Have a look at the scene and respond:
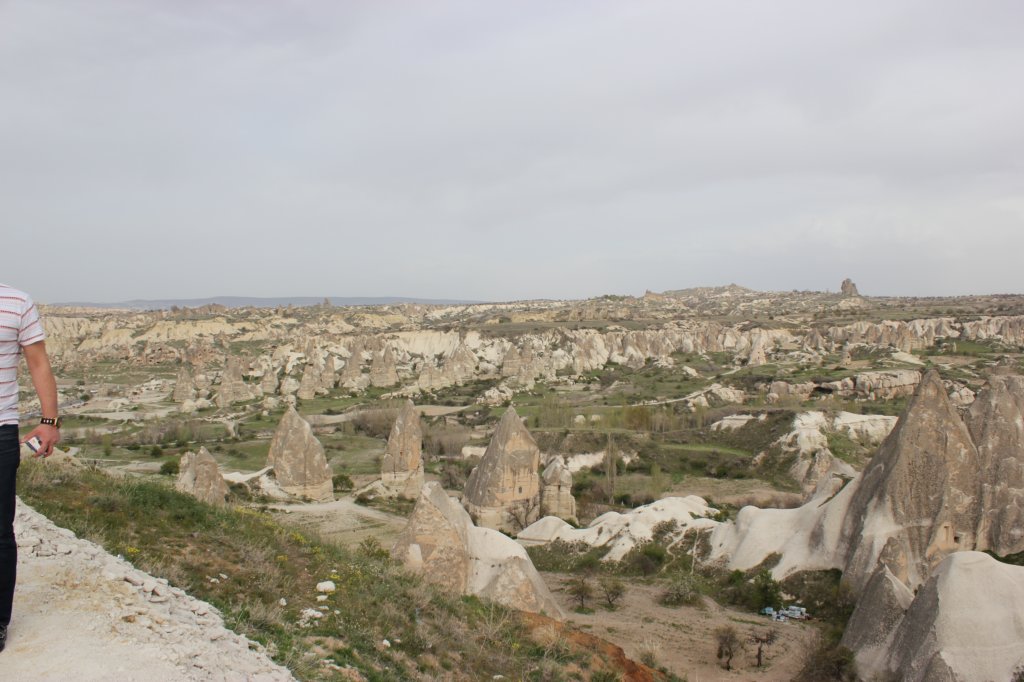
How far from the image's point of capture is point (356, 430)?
145 feet

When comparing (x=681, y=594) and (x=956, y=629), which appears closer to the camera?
(x=956, y=629)

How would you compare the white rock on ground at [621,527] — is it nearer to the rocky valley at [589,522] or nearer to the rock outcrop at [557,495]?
the rocky valley at [589,522]

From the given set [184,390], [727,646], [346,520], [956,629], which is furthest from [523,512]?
[184,390]

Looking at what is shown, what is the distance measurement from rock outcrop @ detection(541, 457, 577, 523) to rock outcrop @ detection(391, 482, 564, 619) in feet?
35.5

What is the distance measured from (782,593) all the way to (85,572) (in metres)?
14.7

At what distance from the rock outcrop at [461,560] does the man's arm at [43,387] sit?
8386 mm

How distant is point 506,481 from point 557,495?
320cm

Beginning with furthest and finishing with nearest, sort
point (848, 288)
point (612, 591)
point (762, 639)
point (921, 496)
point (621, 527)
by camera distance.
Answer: point (848, 288) < point (621, 527) < point (612, 591) < point (921, 496) < point (762, 639)

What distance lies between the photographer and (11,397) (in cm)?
367

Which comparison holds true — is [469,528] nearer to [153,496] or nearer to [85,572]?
[153,496]

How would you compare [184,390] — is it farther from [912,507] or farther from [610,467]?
A: [912,507]

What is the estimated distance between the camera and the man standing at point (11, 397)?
359cm

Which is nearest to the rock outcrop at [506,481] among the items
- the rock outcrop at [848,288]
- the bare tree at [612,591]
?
the bare tree at [612,591]

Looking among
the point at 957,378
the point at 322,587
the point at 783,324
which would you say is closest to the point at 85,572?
the point at 322,587
